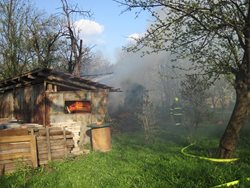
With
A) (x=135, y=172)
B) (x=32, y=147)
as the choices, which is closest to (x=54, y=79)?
(x=32, y=147)

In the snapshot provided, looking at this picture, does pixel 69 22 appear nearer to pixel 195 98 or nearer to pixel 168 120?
pixel 168 120

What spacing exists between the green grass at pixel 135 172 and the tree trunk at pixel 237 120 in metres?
0.55

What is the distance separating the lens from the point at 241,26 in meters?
8.34

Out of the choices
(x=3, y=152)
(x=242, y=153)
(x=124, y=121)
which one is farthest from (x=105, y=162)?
(x=124, y=121)

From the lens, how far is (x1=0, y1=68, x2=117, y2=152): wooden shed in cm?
1386

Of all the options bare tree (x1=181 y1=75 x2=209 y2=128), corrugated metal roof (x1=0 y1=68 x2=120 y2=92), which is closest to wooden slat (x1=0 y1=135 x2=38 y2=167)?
corrugated metal roof (x1=0 y1=68 x2=120 y2=92)

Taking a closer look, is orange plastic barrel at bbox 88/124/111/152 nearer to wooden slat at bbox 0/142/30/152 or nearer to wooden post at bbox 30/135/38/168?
wooden post at bbox 30/135/38/168

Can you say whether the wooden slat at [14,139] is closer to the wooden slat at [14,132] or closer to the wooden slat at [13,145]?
the wooden slat at [13,145]

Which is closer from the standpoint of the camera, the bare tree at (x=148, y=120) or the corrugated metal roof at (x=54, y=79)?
the corrugated metal roof at (x=54, y=79)

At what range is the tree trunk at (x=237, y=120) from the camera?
906 cm

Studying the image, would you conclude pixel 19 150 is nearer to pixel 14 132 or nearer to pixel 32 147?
pixel 32 147

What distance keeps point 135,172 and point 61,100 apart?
723cm

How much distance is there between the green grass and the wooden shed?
10.6ft

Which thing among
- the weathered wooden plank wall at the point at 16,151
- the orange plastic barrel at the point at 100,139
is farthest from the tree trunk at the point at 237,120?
the weathered wooden plank wall at the point at 16,151
